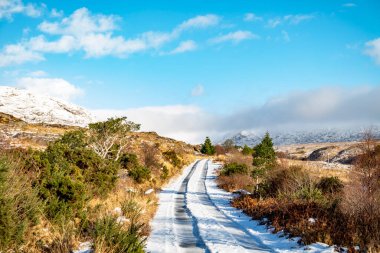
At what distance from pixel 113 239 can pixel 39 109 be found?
231 ft

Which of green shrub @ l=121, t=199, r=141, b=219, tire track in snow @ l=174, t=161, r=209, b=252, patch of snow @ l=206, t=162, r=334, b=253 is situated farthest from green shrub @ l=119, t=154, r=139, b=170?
green shrub @ l=121, t=199, r=141, b=219

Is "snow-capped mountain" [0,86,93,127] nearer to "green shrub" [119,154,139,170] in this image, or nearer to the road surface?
"green shrub" [119,154,139,170]

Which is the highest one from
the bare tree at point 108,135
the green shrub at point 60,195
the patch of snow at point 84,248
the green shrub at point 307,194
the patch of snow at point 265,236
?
the bare tree at point 108,135

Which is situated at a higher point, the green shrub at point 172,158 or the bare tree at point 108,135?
the bare tree at point 108,135

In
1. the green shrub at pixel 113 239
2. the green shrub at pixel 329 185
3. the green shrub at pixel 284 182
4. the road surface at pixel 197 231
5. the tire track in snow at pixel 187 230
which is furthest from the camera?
the green shrub at pixel 329 185

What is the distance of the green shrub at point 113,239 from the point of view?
323 inches

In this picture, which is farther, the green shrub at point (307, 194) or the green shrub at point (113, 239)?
the green shrub at point (307, 194)

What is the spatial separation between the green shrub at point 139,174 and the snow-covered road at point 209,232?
6595mm

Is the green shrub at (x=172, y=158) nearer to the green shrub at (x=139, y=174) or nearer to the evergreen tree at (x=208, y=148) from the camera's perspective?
the green shrub at (x=139, y=174)

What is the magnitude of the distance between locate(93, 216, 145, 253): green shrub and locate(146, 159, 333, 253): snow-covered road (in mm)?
1593

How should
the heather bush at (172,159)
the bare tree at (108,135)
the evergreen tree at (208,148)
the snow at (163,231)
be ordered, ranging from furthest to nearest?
the evergreen tree at (208,148) < the heather bush at (172,159) < the bare tree at (108,135) < the snow at (163,231)

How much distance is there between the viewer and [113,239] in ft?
28.6

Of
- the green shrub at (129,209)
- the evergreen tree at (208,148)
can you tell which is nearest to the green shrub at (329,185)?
the green shrub at (129,209)

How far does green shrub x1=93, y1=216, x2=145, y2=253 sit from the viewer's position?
820 centimetres
